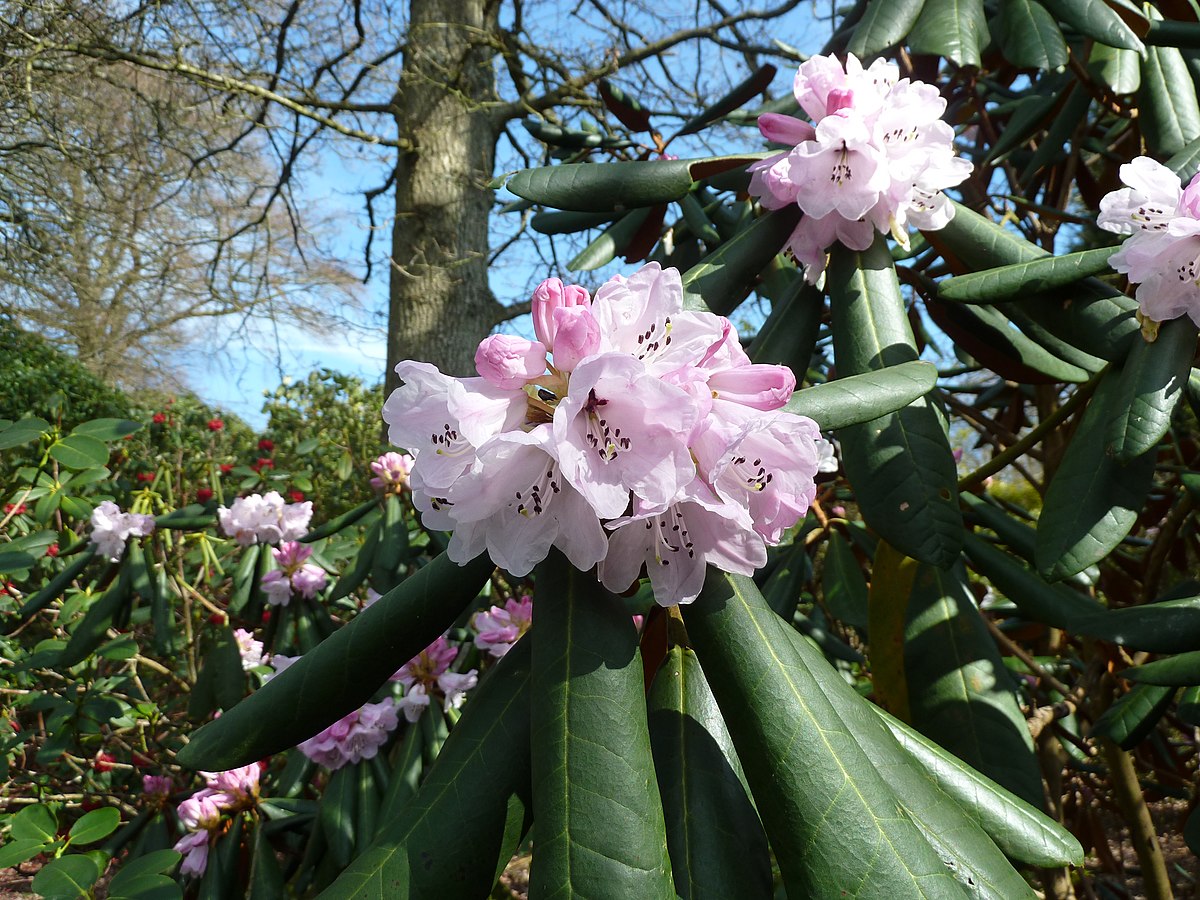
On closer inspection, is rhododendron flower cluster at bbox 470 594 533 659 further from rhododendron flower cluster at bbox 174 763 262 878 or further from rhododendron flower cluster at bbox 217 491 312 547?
rhododendron flower cluster at bbox 217 491 312 547

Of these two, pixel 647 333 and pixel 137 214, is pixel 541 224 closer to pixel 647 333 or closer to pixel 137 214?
pixel 647 333

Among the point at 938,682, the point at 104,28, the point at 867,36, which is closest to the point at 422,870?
the point at 938,682

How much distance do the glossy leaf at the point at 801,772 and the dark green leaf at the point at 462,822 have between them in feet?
0.54

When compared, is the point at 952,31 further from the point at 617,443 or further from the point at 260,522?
the point at 260,522

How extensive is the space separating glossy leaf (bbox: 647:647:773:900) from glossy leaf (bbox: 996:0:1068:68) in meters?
1.03

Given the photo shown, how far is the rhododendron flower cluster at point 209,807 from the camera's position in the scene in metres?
1.50

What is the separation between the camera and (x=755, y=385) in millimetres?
581

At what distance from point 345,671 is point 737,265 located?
1.97ft

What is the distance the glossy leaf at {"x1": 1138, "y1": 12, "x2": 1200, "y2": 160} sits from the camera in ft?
4.13

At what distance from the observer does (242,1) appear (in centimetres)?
475

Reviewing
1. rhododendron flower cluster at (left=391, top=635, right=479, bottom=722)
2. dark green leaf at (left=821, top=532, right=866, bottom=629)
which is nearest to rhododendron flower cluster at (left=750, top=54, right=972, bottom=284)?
dark green leaf at (left=821, top=532, right=866, bottom=629)

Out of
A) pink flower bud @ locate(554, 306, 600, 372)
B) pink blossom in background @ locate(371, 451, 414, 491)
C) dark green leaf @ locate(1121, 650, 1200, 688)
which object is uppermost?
pink blossom in background @ locate(371, 451, 414, 491)

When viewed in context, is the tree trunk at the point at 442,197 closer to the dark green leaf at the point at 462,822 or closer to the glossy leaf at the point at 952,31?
the glossy leaf at the point at 952,31

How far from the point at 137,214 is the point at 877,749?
264 inches
